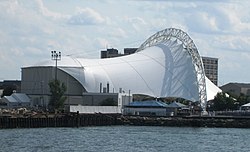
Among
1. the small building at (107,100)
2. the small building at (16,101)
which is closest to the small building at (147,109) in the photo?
the small building at (107,100)

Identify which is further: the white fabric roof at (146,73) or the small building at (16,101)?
the white fabric roof at (146,73)

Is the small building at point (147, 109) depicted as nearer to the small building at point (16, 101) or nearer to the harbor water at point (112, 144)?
the small building at point (16, 101)

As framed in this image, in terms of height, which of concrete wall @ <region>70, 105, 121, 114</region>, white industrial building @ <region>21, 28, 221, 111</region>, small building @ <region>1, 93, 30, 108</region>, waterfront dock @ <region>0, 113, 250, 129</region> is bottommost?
waterfront dock @ <region>0, 113, 250, 129</region>

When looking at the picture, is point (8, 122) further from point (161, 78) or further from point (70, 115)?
point (161, 78)

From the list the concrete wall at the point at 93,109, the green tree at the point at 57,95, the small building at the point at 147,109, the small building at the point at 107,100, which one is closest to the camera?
the concrete wall at the point at 93,109

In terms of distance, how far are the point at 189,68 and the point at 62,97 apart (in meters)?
27.3

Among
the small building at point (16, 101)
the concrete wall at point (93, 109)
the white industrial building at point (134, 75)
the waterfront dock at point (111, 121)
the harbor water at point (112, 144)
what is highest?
the white industrial building at point (134, 75)

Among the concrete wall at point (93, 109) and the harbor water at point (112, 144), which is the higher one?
the concrete wall at point (93, 109)

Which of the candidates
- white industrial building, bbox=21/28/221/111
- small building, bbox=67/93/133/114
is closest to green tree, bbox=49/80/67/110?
small building, bbox=67/93/133/114

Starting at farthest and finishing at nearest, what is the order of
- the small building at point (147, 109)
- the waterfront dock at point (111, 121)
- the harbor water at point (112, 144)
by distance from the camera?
the small building at point (147, 109), the waterfront dock at point (111, 121), the harbor water at point (112, 144)

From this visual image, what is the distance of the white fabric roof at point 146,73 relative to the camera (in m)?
132

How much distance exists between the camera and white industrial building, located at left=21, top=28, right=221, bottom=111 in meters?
131

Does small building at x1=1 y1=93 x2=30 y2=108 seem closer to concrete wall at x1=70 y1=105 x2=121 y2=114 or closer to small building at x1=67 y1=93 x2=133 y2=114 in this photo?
small building at x1=67 y1=93 x2=133 y2=114

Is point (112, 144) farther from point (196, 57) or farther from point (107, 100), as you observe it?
point (196, 57)
